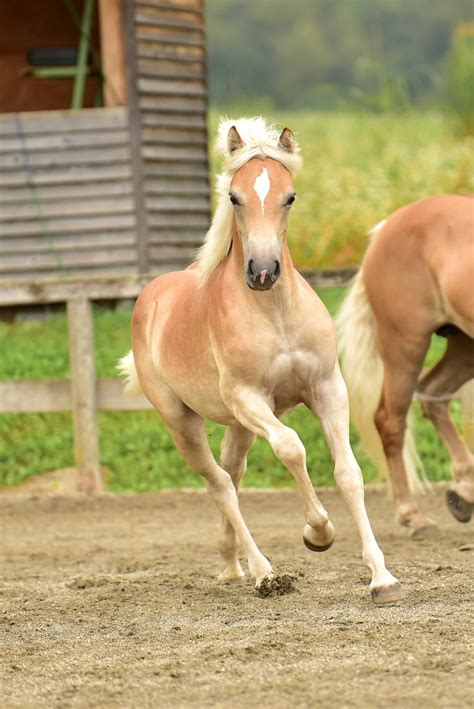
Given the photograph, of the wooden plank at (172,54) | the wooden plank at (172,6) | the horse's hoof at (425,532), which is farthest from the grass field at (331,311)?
the wooden plank at (172,6)

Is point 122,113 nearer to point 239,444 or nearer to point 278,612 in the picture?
point 239,444

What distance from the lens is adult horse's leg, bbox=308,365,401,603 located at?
14.3 feet

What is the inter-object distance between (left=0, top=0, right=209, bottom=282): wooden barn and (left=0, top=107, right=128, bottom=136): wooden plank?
1 cm

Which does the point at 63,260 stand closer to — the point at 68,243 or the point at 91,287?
the point at 68,243

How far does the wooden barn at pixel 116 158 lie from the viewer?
1234 cm

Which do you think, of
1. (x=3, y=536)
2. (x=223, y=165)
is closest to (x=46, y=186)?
(x=3, y=536)

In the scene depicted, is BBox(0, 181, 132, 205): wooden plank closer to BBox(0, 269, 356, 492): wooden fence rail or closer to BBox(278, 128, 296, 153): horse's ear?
BBox(0, 269, 356, 492): wooden fence rail

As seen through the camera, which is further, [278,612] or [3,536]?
[3,536]

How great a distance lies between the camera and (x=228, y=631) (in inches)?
163

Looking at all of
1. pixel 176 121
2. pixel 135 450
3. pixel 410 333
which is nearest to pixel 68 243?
pixel 176 121

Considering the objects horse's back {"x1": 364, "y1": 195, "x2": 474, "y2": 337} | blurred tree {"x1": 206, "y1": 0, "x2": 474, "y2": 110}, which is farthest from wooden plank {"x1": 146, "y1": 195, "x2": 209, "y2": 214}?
blurred tree {"x1": 206, "y1": 0, "x2": 474, "y2": 110}

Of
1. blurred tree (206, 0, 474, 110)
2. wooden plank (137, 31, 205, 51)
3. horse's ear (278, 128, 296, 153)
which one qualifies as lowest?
horse's ear (278, 128, 296, 153)

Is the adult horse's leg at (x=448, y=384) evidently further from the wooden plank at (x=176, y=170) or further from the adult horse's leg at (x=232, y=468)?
the wooden plank at (x=176, y=170)

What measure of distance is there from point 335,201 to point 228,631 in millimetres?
11597
